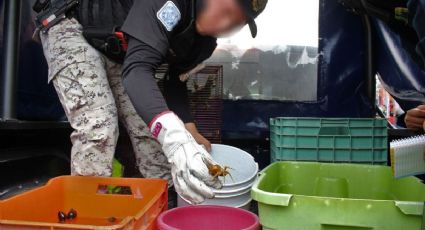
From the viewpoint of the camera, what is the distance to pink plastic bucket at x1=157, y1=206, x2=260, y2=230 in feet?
4.48

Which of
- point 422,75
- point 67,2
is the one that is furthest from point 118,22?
point 422,75

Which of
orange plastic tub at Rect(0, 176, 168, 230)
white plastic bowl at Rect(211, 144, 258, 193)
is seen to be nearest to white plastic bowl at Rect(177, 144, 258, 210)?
white plastic bowl at Rect(211, 144, 258, 193)

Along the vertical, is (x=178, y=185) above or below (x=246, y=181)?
above

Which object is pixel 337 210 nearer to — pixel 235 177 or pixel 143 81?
pixel 143 81

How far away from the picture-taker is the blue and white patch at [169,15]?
1.36 metres

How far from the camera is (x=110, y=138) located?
1604mm

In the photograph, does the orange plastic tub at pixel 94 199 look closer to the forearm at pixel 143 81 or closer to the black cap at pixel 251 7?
the forearm at pixel 143 81

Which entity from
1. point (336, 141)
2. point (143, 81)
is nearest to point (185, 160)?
point (143, 81)

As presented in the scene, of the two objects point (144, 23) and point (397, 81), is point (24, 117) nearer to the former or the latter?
point (144, 23)

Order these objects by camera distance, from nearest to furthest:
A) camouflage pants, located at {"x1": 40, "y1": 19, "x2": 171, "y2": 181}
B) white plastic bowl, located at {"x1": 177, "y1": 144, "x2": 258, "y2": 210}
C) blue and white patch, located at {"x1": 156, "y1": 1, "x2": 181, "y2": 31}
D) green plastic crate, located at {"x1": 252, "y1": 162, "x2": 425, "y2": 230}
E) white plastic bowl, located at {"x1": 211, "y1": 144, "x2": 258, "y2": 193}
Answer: green plastic crate, located at {"x1": 252, "y1": 162, "x2": 425, "y2": 230}
blue and white patch, located at {"x1": 156, "y1": 1, "x2": 181, "y2": 31}
camouflage pants, located at {"x1": 40, "y1": 19, "x2": 171, "y2": 181}
white plastic bowl, located at {"x1": 177, "y1": 144, "x2": 258, "y2": 210}
white plastic bowl, located at {"x1": 211, "y1": 144, "x2": 258, "y2": 193}

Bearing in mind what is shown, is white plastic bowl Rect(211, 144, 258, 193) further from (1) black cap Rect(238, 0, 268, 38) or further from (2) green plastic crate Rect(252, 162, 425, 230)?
(1) black cap Rect(238, 0, 268, 38)

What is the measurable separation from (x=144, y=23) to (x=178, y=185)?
0.53 m

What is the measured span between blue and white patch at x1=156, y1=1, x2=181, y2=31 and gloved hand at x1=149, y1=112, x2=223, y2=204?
0.31 metres

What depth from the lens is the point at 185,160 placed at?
1.20m
